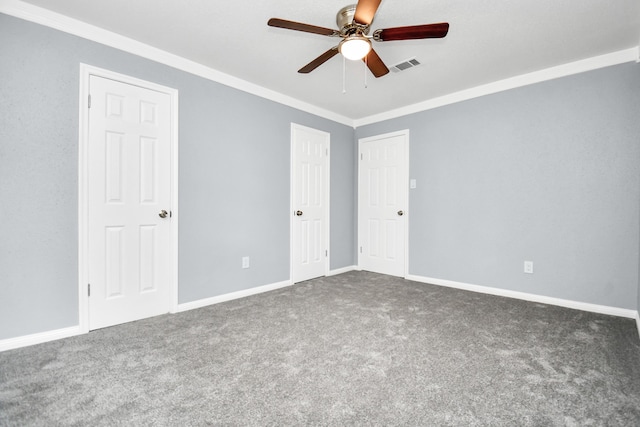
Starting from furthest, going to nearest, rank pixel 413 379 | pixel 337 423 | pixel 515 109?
pixel 515 109 < pixel 413 379 < pixel 337 423

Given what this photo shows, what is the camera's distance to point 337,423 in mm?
1397

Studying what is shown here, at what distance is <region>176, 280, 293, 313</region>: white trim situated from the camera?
297cm

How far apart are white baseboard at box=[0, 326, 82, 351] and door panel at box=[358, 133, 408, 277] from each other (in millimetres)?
3663

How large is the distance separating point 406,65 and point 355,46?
132 centimetres

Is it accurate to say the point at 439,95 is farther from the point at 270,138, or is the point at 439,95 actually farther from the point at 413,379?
the point at 413,379

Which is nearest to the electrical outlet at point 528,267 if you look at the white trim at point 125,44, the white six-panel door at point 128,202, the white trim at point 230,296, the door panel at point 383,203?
the door panel at point 383,203

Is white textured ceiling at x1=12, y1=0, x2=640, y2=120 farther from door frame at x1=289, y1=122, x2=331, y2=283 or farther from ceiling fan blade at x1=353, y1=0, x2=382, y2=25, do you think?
door frame at x1=289, y1=122, x2=331, y2=283

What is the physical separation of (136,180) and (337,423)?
2533 mm

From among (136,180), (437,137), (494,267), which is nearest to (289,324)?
(136,180)

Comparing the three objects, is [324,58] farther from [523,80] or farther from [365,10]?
[523,80]

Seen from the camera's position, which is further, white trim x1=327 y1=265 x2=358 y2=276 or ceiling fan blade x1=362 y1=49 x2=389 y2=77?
white trim x1=327 y1=265 x2=358 y2=276

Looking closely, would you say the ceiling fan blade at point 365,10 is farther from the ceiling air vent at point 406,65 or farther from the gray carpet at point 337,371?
the gray carpet at point 337,371

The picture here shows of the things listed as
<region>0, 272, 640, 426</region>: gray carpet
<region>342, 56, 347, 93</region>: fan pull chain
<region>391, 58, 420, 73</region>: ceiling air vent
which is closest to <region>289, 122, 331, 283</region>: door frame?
<region>342, 56, 347, 93</region>: fan pull chain

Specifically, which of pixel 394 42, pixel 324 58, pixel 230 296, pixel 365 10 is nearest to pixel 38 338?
pixel 230 296
